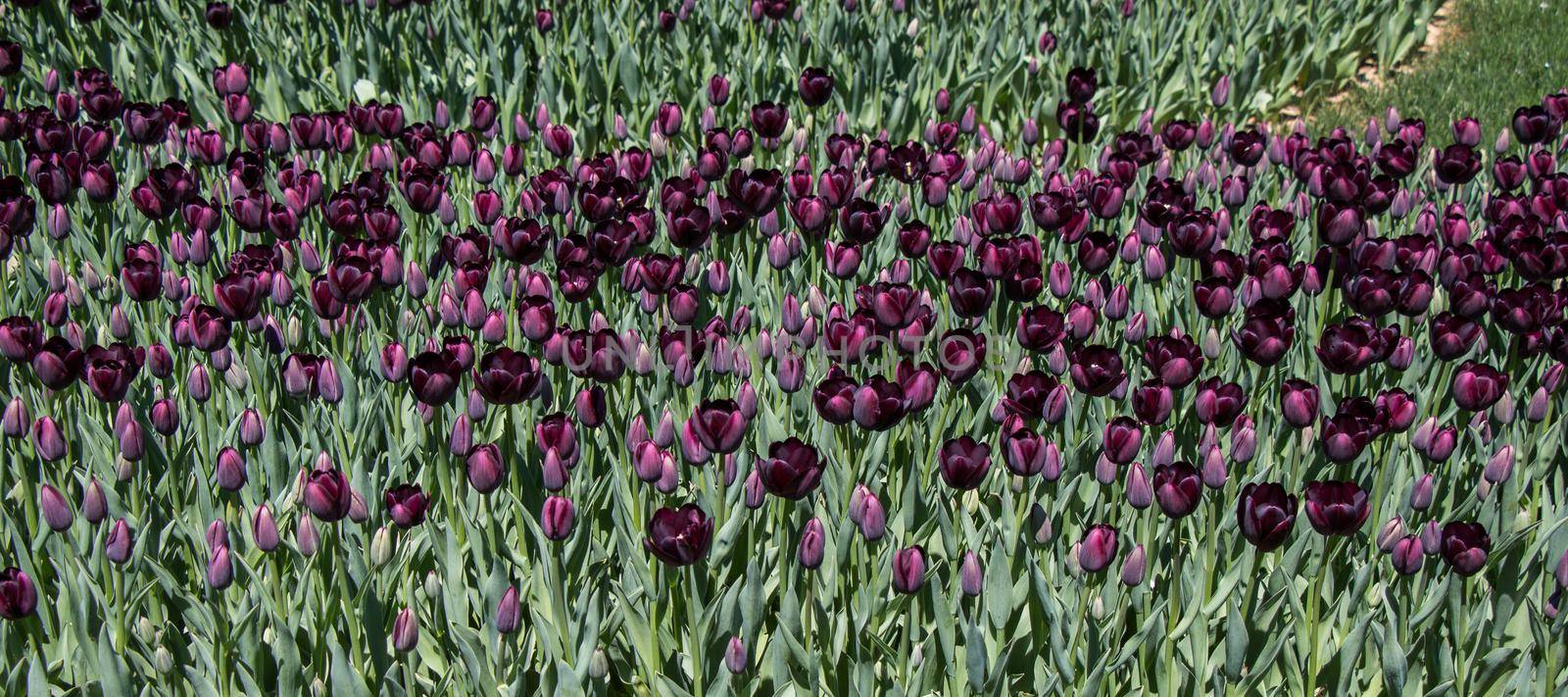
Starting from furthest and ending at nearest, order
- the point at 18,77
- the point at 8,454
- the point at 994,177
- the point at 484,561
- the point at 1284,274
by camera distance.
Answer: the point at 18,77
the point at 994,177
the point at 1284,274
the point at 8,454
the point at 484,561

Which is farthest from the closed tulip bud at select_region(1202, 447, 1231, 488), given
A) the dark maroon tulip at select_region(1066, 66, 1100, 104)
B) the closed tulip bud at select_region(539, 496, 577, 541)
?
the dark maroon tulip at select_region(1066, 66, 1100, 104)

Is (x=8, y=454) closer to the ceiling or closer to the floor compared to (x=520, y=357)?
closer to the floor

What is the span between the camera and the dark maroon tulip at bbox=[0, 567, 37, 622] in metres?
1.98

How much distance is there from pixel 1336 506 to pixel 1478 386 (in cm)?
66

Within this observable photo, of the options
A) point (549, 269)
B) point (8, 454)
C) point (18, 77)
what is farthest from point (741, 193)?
point (18, 77)

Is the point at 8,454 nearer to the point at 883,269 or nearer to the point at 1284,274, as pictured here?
the point at 883,269

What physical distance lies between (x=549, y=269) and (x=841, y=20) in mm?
2555

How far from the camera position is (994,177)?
13.2 ft

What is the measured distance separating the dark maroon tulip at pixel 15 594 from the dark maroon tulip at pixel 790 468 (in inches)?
42.4

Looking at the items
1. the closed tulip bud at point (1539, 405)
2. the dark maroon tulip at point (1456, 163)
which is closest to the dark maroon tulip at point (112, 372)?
the closed tulip bud at point (1539, 405)

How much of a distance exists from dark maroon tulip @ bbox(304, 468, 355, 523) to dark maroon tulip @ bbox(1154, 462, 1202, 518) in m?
1.20

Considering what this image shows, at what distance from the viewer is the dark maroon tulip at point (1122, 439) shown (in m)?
2.25

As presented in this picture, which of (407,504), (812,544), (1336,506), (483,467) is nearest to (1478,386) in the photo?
(1336,506)

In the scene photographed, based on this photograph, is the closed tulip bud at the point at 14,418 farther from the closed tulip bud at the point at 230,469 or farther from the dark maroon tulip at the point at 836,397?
the dark maroon tulip at the point at 836,397
